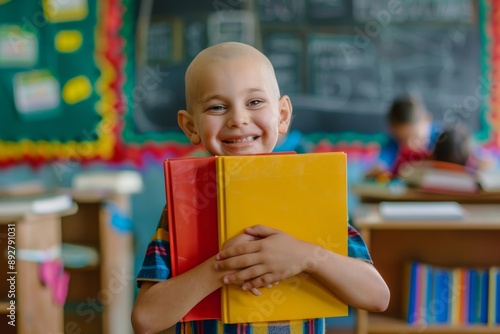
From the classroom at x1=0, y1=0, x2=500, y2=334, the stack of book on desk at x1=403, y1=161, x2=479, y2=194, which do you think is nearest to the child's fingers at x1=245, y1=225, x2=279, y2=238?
the classroom at x1=0, y1=0, x2=500, y2=334

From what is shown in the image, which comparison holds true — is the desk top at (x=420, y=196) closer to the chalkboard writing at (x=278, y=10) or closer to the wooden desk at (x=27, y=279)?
the wooden desk at (x=27, y=279)

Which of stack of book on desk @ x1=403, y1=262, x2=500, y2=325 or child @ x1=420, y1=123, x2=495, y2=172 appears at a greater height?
child @ x1=420, y1=123, x2=495, y2=172

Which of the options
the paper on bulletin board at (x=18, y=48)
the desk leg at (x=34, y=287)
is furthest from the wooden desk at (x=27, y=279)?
the paper on bulletin board at (x=18, y=48)

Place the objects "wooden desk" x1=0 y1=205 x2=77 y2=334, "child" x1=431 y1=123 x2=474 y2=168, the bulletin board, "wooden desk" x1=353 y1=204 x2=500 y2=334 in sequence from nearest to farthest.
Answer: "wooden desk" x1=0 y1=205 x2=77 y2=334 < "wooden desk" x1=353 y1=204 x2=500 y2=334 < "child" x1=431 y1=123 x2=474 y2=168 < the bulletin board

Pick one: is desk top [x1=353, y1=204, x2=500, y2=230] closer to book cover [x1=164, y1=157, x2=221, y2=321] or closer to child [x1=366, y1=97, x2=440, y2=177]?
child [x1=366, y1=97, x2=440, y2=177]

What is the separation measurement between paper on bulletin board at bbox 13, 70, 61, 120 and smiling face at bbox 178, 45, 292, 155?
3.74 m

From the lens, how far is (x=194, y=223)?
905mm

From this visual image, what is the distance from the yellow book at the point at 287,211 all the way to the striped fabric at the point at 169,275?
0.17ft

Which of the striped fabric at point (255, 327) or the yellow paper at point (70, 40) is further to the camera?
the yellow paper at point (70, 40)

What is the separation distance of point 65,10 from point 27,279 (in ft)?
8.41

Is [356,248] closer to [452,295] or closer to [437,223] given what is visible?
[437,223]

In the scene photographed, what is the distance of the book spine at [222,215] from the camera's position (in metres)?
0.87

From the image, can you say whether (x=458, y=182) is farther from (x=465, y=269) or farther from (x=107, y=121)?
(x=107, y=121)

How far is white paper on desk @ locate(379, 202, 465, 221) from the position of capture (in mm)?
2502
